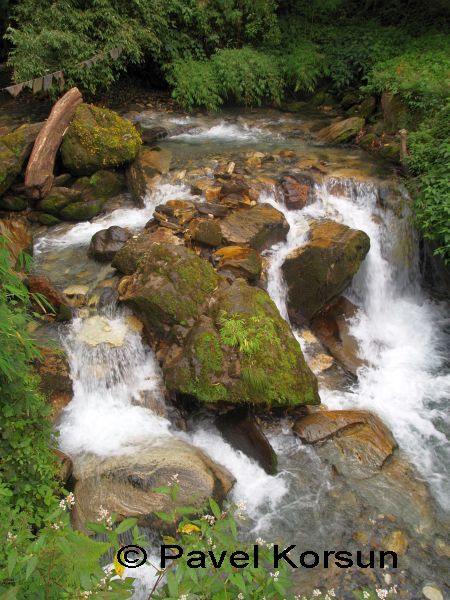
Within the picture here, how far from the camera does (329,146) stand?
995cm

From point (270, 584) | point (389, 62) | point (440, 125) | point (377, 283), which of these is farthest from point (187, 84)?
point (270, 584)

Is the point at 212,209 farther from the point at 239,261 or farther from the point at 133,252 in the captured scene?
the point at 133,252

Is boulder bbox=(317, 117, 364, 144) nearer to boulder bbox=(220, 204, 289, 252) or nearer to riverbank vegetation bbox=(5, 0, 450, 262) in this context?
riverbank vegetation bbox=(5, 0, 450, 262)

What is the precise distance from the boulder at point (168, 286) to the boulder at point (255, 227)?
105cm

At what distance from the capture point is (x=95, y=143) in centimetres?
808

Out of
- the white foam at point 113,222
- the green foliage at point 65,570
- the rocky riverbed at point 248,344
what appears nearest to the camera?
the green foliage at point 65,570

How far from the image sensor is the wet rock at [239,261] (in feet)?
21.4

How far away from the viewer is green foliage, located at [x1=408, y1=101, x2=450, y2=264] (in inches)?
275

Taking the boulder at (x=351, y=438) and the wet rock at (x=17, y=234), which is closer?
the boulder at (x=351, y=438)

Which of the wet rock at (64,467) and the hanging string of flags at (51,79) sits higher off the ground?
the hanging string of flags at (51,79)

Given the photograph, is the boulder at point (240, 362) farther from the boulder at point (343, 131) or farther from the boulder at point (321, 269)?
the boulder at point (343, 131)

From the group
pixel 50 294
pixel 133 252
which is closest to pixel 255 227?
pixel 133 252

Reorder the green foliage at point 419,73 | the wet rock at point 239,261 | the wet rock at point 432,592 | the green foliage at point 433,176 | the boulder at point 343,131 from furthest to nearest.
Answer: the boulder at point 343,131 < the green foliage at point 419,73 < the green foliage at point 433,176 < the wet rock at point 239,261 < the wet rock at point 432,592

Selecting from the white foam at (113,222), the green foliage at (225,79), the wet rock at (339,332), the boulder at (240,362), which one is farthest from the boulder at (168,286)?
the green foliage at (225,79)
